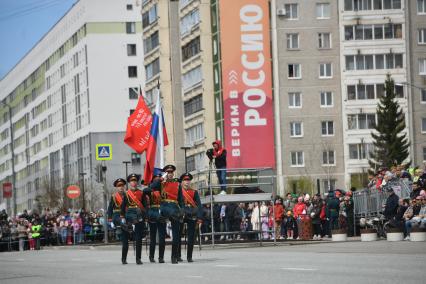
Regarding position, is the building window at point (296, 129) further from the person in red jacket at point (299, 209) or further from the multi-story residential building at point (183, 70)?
the person in red jacket at point (299, 209)

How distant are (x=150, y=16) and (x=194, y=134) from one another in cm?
1523

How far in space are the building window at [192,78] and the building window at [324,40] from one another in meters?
9.95

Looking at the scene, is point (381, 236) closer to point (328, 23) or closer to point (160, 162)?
point (160, 162)

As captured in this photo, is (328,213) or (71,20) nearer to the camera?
(328,213)

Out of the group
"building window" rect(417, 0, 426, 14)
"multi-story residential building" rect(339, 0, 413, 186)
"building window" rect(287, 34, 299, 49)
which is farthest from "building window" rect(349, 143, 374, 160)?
"building window" rect(417, 0, 426, 14)

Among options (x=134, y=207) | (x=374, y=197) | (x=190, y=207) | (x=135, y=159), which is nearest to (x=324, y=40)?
(x=135, y=159)

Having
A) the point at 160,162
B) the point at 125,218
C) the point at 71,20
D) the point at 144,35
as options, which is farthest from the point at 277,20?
the point at 125,218

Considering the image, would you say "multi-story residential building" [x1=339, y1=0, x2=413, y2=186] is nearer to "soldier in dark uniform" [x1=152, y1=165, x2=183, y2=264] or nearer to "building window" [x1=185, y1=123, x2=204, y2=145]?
"building window" [x1=185, y1=123, x2=204, y2=145]

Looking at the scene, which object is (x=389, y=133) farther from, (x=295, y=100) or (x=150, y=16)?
(x=150, y=16)

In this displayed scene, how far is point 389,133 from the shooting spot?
333 ft

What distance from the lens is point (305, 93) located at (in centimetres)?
10562

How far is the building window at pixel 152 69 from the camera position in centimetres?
11739

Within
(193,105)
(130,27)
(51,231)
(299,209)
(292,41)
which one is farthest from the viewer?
(130,27)

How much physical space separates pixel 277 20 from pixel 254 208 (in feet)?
182
